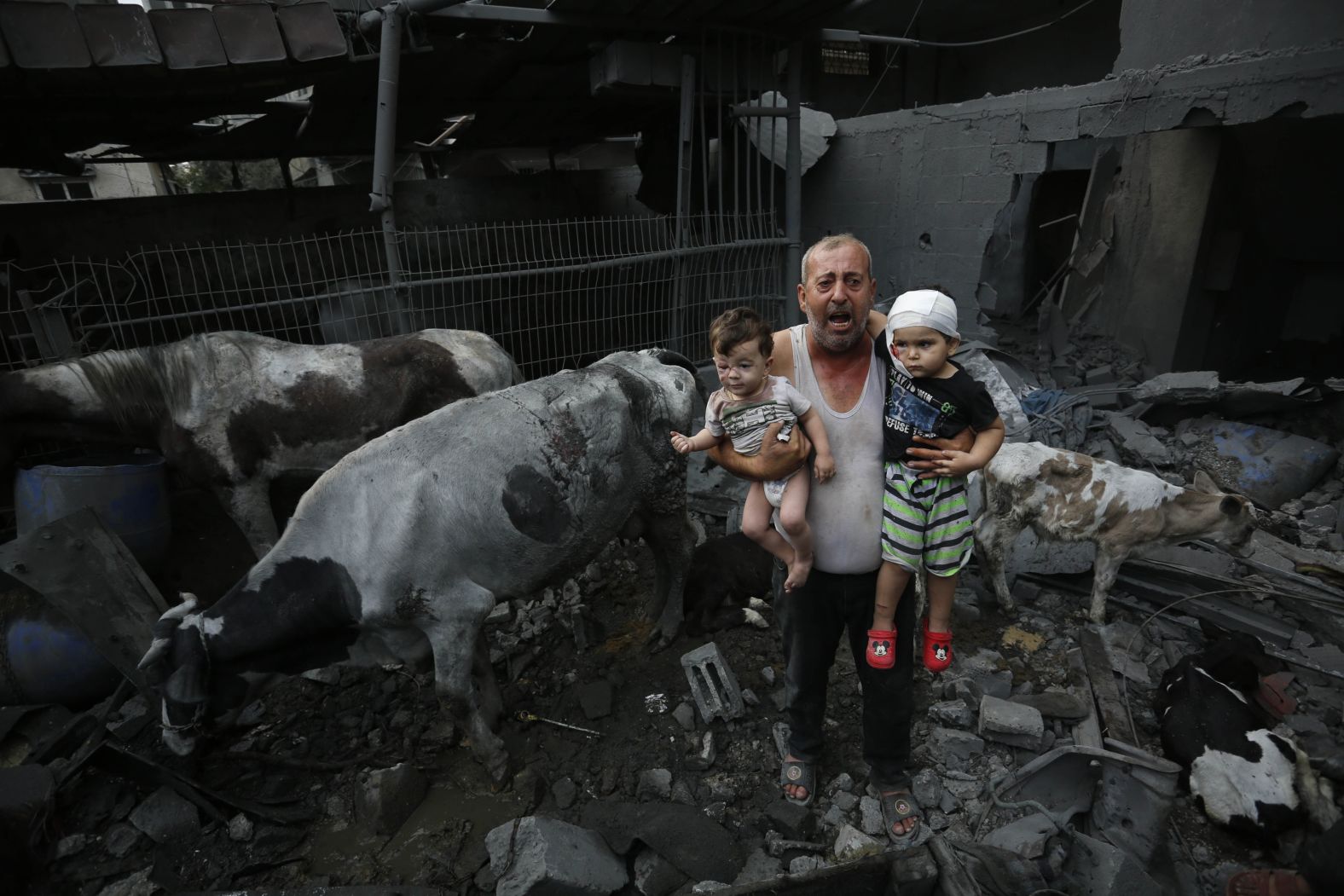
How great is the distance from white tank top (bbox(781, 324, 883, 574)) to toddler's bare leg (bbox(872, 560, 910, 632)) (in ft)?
0.24

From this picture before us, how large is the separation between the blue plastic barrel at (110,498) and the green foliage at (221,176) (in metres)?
17.5

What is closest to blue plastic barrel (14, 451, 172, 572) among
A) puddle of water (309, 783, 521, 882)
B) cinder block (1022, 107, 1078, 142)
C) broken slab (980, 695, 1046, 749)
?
puddle of water (309, 783, 521, 882)

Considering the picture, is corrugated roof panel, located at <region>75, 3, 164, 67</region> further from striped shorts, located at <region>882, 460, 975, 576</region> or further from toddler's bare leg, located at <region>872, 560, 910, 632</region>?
toddler's bare leg, located at <region>872, 560, 910, 632</region>

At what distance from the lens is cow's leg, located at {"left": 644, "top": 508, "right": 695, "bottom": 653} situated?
4.52 meters

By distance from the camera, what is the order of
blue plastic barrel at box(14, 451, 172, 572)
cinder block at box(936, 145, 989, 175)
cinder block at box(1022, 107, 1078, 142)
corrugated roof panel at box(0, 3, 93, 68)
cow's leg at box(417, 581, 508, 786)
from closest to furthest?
cow's leg at box(417, 581, 508, 786) < blue plastic barrel at box(14, 451, 172, 572) < corrugated roof panel at box(0, 3, 93, 68) < cinder block at box(1022, 107, 1078, 142) < cinder block at box(936, 145, 989, 175)

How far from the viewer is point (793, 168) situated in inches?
301

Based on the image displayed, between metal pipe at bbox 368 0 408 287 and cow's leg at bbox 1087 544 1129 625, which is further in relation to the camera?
metal pipe at bbox 368 0 408 287

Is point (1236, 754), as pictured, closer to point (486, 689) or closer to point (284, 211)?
point (486, 689)

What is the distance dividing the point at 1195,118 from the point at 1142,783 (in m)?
6.42

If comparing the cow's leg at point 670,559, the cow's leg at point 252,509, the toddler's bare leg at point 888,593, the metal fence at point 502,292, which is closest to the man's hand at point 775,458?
the toddler's bare leg at point 888,593

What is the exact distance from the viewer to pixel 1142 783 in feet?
10.3

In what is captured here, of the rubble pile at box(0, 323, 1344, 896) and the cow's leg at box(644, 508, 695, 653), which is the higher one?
the cow's leg at box(644, 508, 695, 653)

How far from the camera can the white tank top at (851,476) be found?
2742mm

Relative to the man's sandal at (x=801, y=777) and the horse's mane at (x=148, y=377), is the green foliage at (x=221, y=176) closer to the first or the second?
the horse's mane at (x=148, y=377)
